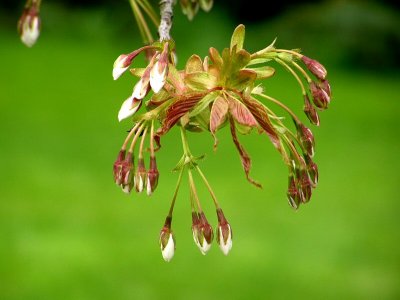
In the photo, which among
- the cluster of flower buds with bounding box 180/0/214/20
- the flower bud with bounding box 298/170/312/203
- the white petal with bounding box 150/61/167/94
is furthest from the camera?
the cluster of flower buds with bounding box 180/0/214/20

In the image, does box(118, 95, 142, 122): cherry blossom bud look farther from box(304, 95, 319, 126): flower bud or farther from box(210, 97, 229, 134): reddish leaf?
box(304, 95, 319, 126): flower bud

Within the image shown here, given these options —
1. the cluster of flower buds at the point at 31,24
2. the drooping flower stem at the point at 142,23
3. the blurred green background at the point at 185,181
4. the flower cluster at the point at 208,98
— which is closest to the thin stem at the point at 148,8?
the drooping flower stem at the point at 142,23

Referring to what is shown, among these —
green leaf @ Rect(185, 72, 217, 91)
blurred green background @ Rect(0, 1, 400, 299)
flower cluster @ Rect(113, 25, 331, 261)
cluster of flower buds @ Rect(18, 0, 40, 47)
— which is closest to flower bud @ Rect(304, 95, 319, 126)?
flower cluster @ Rect(113, 25, 331, 261)

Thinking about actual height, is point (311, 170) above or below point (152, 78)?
below

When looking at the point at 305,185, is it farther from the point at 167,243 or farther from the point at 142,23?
the point at 142,23

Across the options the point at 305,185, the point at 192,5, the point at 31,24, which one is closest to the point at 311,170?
the point at 305,185
